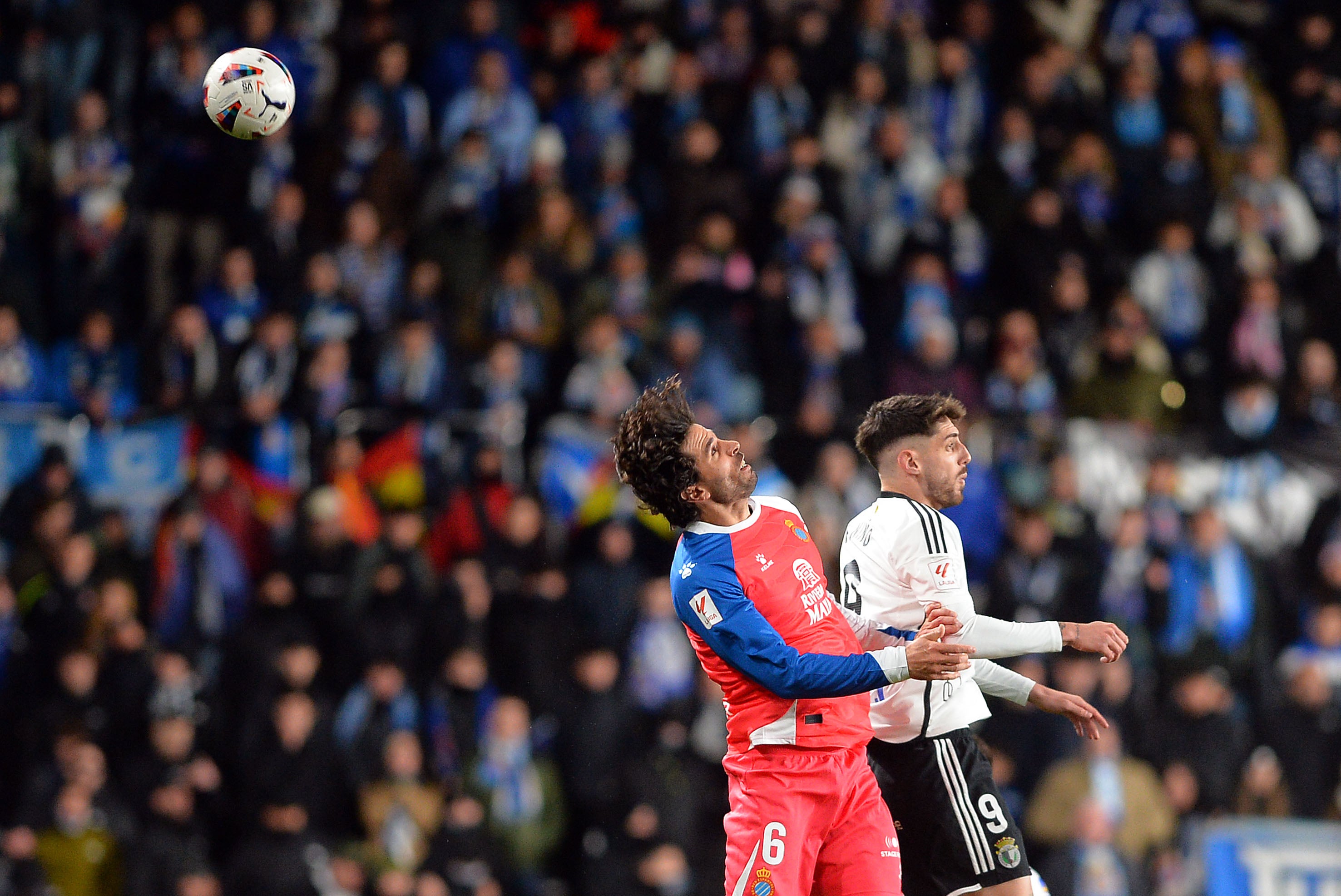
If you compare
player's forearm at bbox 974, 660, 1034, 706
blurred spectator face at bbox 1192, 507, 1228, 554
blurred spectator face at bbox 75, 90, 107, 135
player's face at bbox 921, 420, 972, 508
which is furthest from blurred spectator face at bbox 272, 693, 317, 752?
blurred spectator face at bbox 1192, 507, 1228, 554

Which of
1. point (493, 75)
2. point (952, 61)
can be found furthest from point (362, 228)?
point (952, 61)

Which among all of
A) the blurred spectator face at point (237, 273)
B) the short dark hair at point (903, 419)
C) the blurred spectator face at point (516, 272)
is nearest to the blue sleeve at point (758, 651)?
the short dark hair at point (903, 419)

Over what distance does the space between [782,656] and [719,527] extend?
60 centimetres

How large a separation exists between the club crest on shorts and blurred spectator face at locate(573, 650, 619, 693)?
218 inches

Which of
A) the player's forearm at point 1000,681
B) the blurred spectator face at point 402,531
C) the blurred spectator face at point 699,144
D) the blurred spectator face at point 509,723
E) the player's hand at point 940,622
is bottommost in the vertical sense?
the blurred spectator face at point 509,723

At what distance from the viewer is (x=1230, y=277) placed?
1394 cm

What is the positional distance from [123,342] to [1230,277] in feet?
30.7

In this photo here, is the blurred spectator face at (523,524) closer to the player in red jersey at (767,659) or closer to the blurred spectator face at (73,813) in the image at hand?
the blurred spectator face at (73,813)

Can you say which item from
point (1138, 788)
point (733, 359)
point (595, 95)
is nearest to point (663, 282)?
point (733, 359)

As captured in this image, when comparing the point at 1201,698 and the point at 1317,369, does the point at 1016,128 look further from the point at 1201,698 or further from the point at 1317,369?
the point at 1201,698

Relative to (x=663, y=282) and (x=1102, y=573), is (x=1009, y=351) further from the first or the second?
(x=663, y=282)

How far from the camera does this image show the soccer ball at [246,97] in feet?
27.2

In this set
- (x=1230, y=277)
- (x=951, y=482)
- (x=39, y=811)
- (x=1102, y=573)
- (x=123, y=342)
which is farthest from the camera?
(x=1230, y=277)

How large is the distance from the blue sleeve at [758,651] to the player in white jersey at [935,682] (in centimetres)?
43
